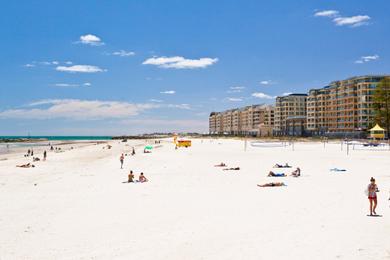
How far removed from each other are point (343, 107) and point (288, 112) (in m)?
36.7

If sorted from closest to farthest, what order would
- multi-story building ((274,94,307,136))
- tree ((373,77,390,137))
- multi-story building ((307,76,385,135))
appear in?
1. tree ((373,77,390,137))
2. multi-story building ((307,76,385,135))
3. multi-story building ((274,94,307,136))

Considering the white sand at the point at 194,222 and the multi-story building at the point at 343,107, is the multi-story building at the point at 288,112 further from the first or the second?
the white sand at the point at 194,222

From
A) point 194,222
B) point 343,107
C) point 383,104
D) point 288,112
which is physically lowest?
point 194,222

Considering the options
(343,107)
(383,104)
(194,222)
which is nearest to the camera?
(194,222)

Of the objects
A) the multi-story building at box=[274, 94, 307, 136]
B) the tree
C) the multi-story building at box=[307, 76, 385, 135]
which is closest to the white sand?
the tree

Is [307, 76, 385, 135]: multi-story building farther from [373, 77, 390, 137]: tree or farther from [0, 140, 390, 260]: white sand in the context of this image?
[0, 140, 390, 260]: white sand

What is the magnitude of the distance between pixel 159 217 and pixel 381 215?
26.9 feet

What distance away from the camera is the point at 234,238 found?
1110cm

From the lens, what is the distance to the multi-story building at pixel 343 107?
101688 mm

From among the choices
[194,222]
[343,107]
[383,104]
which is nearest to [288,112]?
[343,107]

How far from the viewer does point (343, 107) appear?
111 metres

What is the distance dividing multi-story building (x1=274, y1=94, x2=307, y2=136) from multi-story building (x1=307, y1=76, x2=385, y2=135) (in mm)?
12934

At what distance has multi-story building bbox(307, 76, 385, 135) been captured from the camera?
102m

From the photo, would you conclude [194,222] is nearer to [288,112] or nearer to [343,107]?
[343,107]
